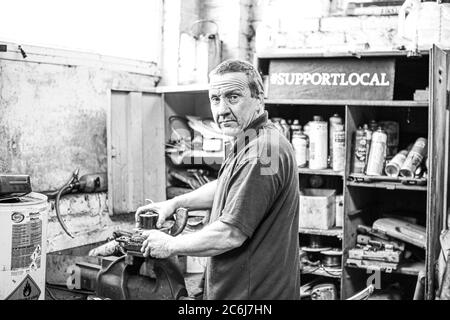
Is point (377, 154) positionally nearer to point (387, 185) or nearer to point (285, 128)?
point (387, 185)

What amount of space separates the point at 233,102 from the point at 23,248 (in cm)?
128

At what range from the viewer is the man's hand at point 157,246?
75.8 inches

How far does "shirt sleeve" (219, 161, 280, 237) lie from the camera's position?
1.83 m

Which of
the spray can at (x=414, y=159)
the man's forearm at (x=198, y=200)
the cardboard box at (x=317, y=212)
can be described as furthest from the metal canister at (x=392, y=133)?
the man's forearm at (x=198, y=200)

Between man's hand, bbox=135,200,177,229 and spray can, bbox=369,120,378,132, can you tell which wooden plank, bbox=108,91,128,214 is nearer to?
man's hand, bbox=135,200,177,229

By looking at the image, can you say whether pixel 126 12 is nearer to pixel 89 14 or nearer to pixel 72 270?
pixel 89 14

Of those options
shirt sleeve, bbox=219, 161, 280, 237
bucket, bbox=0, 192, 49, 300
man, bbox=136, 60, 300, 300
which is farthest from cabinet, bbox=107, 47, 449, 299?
shirt sleeve, bbox=219, 161, 280, 237

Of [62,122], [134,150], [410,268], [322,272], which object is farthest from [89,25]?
[410,268]

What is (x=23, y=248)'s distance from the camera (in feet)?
8.56

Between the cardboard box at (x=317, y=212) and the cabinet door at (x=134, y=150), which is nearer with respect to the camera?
the cardboard box at (x=317, y=212)

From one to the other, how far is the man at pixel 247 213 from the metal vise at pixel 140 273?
199 mm

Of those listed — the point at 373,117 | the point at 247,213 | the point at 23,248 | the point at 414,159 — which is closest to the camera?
the point at 247,213

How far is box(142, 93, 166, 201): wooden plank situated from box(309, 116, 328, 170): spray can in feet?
3.57

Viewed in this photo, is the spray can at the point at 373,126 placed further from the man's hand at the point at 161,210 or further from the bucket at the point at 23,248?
the bucket at the point at 23,248
